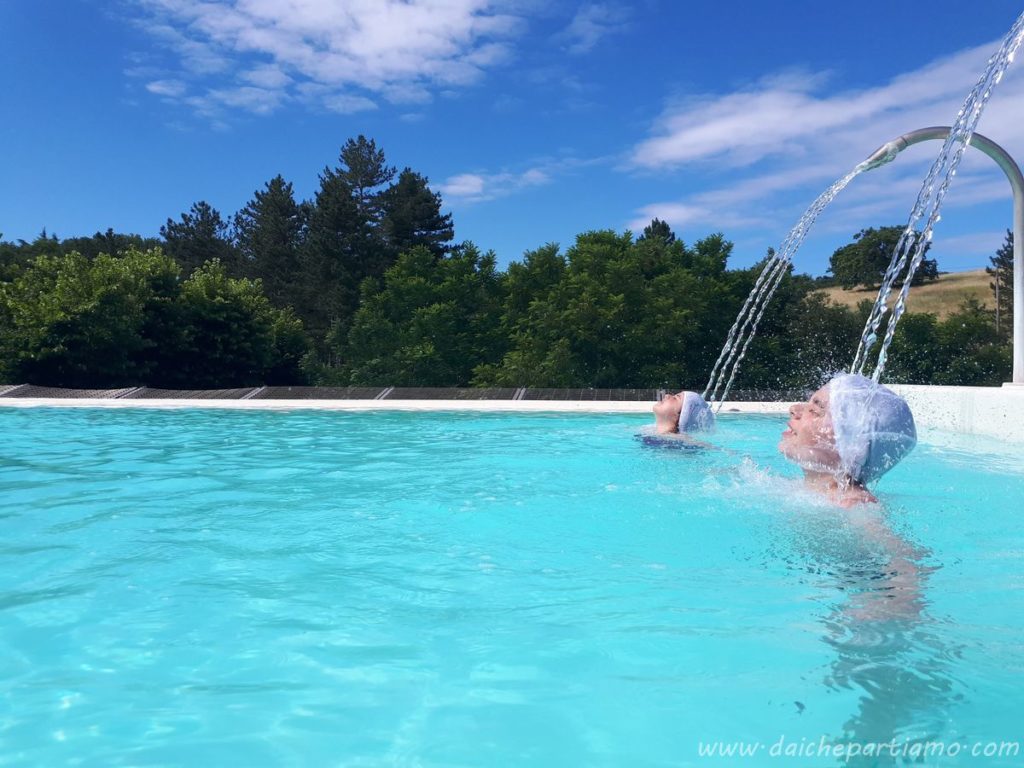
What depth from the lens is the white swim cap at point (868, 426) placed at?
3.72 meters

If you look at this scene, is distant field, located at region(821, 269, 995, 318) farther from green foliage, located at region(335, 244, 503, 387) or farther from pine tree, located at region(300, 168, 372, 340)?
green foliage, located at region(335, 244, 503, 387)

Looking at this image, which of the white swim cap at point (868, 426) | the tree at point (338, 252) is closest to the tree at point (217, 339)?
the tree at point (338, 252)

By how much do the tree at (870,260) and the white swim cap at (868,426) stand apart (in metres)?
62.7

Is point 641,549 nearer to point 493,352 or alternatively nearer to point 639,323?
point 639,323

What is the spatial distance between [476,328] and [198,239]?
116ft

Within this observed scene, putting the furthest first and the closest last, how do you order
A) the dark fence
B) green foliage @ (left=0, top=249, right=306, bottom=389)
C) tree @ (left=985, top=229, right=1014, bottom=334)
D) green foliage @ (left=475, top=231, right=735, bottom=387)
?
tree @ (left=985, top=229, right=1014, bottom=334) < green foliage @ (left=475, top=231, right=735, bottom=387) < green foliage @ (left=0, top=249, right=306, bottom=389) < the dark fence

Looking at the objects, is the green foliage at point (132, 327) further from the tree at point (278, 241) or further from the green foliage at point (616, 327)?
the tree at point (278, 241)

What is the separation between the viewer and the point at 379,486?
6.51 meters

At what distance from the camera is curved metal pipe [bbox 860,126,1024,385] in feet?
29.5

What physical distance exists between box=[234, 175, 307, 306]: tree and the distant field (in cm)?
3526

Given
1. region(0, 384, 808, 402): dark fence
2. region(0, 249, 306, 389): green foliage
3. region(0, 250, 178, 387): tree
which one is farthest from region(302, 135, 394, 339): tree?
region(0, 384, 808, 402): dark fence

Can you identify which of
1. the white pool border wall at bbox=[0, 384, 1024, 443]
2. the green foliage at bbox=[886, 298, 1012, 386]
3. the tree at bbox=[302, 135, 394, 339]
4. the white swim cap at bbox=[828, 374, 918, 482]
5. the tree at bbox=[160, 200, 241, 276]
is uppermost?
the tree at bbox=[160, 200, 241, 276]

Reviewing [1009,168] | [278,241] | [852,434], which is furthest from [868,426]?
[278,241]

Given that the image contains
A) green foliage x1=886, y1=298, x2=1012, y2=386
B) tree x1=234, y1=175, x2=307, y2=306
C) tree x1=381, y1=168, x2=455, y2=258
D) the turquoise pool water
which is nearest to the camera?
the turquoise pool water
